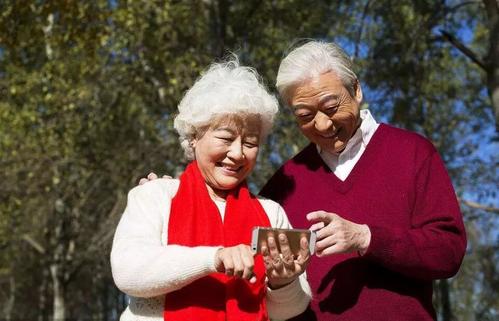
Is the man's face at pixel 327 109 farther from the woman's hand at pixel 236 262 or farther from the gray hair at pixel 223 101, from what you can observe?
the woman's hand at pixel 236 262

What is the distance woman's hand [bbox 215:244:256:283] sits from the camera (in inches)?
112

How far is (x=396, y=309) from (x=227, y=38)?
35.9 ft

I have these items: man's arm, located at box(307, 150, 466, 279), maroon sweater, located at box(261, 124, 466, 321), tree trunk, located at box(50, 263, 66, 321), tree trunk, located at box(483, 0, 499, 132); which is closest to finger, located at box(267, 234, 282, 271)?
man's arm, located at box(307, 150, 466, 279)

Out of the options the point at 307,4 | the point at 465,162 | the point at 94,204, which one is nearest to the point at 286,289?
the point at 307,4

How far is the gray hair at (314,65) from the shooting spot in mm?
3811

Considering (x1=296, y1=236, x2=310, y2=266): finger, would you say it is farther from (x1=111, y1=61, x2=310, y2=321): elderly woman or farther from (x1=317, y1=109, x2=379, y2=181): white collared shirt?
(x1=317, y1=109, x2=379, y2=181): white collared shirt

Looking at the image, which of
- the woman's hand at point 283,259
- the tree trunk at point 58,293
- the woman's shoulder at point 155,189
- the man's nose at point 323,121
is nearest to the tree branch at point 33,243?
the tree trunk at point 58,293

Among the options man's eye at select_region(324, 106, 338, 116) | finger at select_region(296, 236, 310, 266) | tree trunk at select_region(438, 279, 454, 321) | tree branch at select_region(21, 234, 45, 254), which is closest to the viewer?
finger at select_region(296, 236, 310, 266)

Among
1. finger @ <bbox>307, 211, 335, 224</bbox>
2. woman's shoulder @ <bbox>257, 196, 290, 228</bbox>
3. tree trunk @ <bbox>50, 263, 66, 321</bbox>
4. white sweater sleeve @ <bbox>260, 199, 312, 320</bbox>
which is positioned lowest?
white sweater sleeve @ <bbox>260, 199, 312, 320</bbox>

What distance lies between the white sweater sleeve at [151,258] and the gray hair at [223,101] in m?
0.41

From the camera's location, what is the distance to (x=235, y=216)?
3.35 metres

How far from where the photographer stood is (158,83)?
1483 centimetres

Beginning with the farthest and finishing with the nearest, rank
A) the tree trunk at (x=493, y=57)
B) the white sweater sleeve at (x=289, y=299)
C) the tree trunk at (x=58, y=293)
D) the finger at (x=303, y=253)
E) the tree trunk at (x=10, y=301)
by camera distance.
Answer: the tree trunk at (x=10, y=301) → the tree trunk at (x=58, y=293) → the tree trunk at (x=493, y=57) → the white sweater sleeve at (x=289, y=299) → the finger at (x=303, y=253)

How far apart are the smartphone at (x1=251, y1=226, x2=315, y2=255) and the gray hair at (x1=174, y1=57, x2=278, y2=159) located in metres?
0.62
